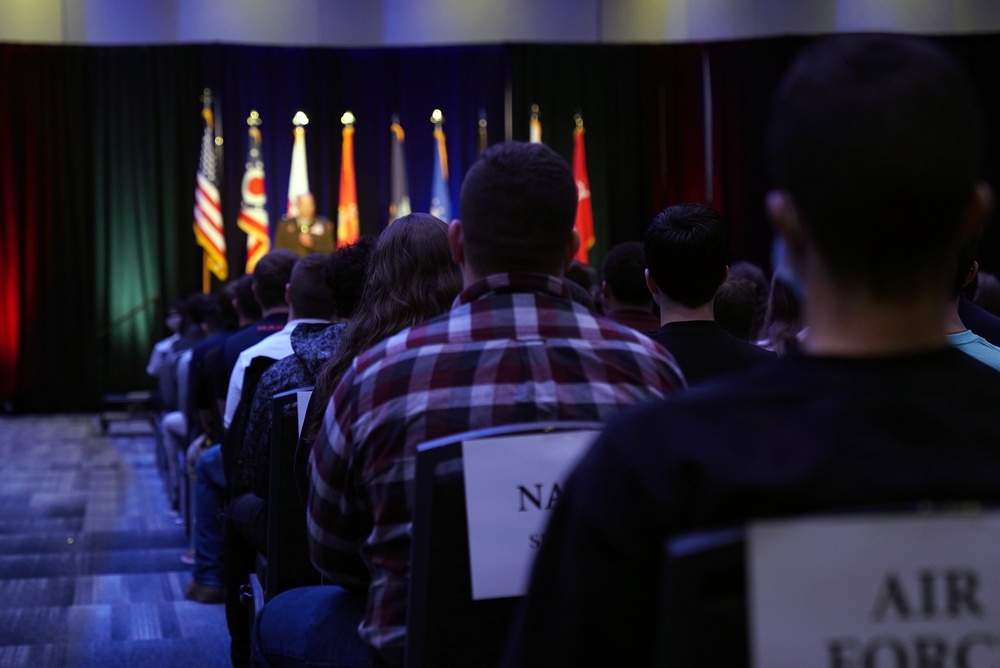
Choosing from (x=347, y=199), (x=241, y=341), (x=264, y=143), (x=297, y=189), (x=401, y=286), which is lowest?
(x=241, y=341)

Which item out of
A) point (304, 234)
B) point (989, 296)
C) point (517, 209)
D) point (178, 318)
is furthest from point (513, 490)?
point (304, 234)

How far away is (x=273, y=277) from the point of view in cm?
416

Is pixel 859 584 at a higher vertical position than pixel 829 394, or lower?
lower

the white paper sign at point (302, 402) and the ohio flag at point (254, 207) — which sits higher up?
the ohio flag at point (254, 207)

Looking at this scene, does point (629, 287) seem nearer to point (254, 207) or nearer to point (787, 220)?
point (787, 220)

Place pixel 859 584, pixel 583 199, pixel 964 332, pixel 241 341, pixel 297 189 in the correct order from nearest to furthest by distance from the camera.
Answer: pixel 859 584 < pixel 964 332 < pixel 241 341 < pixel 583 199 < pixel 297 189

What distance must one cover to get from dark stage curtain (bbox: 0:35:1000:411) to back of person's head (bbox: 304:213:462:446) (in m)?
9.91

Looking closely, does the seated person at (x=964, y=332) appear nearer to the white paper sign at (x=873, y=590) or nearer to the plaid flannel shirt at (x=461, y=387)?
the plaid flannel shirt at (x=461, y=387)

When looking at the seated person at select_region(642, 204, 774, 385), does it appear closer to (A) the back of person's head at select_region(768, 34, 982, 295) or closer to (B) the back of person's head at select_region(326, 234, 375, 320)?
(B) the back of person's head at select_region(326, 234, 375, 320)

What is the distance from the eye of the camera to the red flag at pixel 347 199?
1205 cm

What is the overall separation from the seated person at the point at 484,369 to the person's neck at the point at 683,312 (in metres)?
Result: 1.01

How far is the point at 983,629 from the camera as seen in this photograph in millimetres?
787

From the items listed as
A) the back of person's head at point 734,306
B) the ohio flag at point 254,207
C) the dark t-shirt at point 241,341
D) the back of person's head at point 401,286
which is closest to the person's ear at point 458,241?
the back of person's head at point 401,286

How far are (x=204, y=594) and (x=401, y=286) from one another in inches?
103
